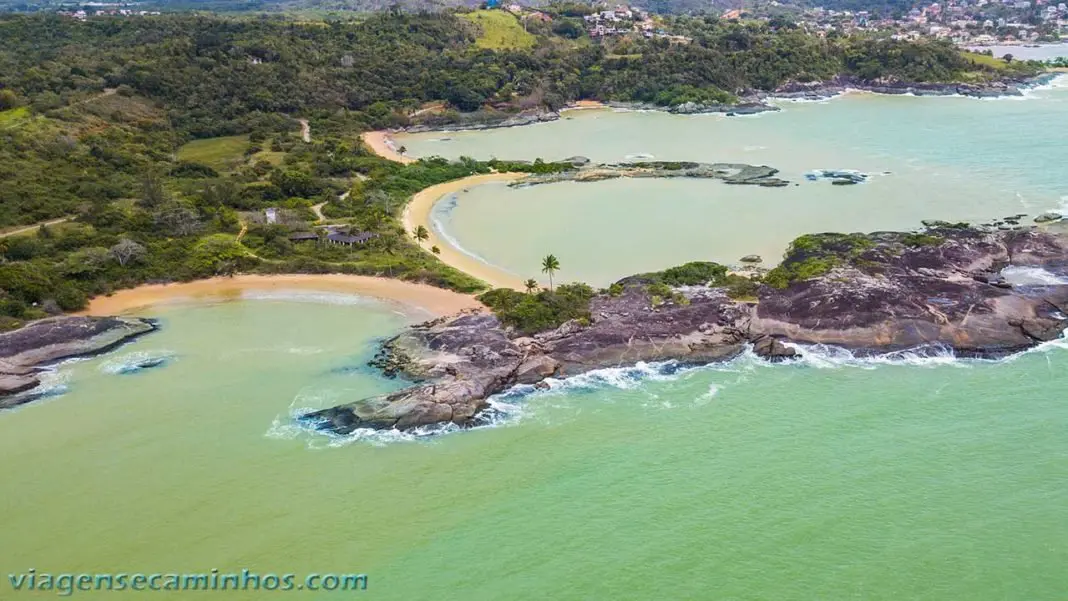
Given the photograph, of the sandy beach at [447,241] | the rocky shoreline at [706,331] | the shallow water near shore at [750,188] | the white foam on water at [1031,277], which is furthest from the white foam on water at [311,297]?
the white foam on water at [1031,277]

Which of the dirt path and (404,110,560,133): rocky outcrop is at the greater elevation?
(404,110,560,133): rocky outcrop

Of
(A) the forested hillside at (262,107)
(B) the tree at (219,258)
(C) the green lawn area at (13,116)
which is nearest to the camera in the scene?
(B) the tree at (219,258)

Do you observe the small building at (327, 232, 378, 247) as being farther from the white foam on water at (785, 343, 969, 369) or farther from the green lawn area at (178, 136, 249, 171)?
the white foam on water at (785, 343, 969, 369)

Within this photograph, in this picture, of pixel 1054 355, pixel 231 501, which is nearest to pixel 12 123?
pixel 231 501

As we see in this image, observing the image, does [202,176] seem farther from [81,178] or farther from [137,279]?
[137,279]

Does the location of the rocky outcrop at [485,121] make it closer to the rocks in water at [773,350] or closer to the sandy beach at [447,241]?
the sandy beach at [447,241]

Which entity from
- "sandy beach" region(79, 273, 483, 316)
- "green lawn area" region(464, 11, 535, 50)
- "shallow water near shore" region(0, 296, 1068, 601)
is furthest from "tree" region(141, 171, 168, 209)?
"green lawn area" region(464, 11, 535, 50)

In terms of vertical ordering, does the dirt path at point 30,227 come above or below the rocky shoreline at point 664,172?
above
